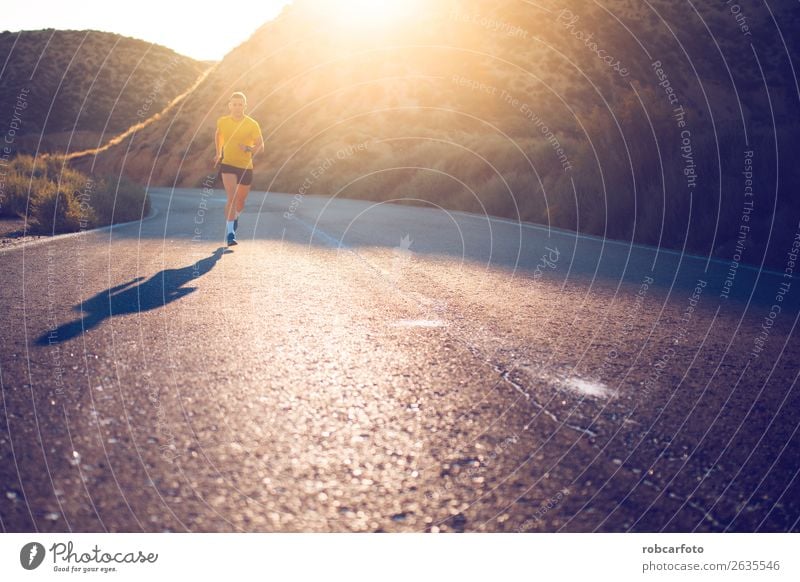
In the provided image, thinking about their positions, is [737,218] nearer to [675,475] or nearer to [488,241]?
[488,241]

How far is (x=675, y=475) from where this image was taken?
102 inches

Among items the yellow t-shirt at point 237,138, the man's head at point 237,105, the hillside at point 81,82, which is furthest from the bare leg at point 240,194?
the hillside at point 81,82

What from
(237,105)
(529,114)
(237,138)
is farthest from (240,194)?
(529,114)

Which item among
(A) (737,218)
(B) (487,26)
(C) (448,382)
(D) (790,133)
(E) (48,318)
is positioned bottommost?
(E) (48,318)

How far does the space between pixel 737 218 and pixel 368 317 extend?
8.48 meters

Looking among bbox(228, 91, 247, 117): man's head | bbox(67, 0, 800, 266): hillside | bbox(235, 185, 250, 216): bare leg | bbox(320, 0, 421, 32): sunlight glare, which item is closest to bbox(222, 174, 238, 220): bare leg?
bbox(235, 185, 250, 216): bare leg

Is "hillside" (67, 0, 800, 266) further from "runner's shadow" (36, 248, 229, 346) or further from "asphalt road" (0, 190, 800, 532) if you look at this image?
"runner's shadow" (36, 248, 229, 346)

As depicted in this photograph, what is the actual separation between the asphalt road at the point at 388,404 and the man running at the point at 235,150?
9.58 feet

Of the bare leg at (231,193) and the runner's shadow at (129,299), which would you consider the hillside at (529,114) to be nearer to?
the bare leg at (231,193)

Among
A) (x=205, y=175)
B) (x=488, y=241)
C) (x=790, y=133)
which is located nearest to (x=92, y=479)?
(x=488, y=241)

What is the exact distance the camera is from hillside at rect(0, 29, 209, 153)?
64.9m

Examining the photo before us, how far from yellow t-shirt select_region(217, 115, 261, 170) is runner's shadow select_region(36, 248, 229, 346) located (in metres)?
3.05

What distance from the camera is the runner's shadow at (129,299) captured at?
4.50m

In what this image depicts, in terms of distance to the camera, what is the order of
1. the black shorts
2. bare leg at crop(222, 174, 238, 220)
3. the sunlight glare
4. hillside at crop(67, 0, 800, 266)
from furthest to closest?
1. the sunlight glare
2. hillside at crop(67, 0, 800, 266)
3. the black shorts
4. bare leg at crop(222, 174, 238, 220)
